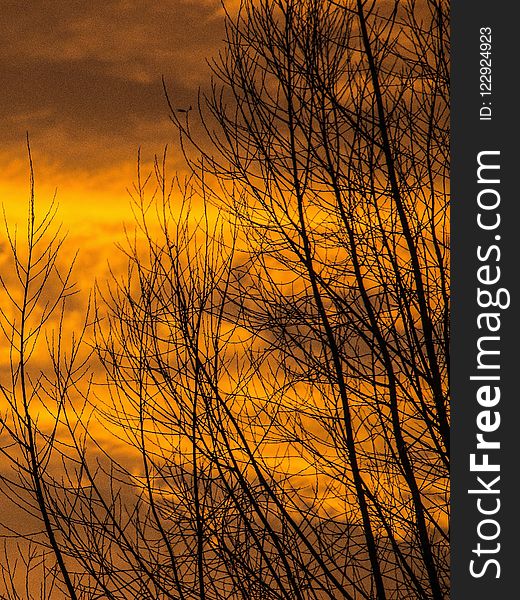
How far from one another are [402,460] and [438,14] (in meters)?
2.59

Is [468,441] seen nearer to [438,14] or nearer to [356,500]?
[356,500]

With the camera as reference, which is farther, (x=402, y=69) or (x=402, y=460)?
(x=402, y=69)

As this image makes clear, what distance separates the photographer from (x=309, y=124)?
4.53 meters

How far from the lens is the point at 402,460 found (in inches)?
159

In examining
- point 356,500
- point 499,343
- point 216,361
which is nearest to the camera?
point 499,343

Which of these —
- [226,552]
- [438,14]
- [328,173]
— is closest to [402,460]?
[226,552]

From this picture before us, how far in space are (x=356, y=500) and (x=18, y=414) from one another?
6.55 ft

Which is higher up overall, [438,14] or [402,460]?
[438,14]

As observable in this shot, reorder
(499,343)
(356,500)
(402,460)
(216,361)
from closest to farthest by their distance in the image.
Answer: (499,343)
(402,460)
(356,500)
(216,361)

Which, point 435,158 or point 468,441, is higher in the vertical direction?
point 435,158

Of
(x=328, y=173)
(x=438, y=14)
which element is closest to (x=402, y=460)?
(x=328, y=173)

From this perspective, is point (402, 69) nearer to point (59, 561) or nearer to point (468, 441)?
point (468, 441)

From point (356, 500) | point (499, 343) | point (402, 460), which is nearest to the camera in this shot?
point (499, 343)

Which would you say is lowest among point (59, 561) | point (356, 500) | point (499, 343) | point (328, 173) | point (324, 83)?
point (59, 561)
